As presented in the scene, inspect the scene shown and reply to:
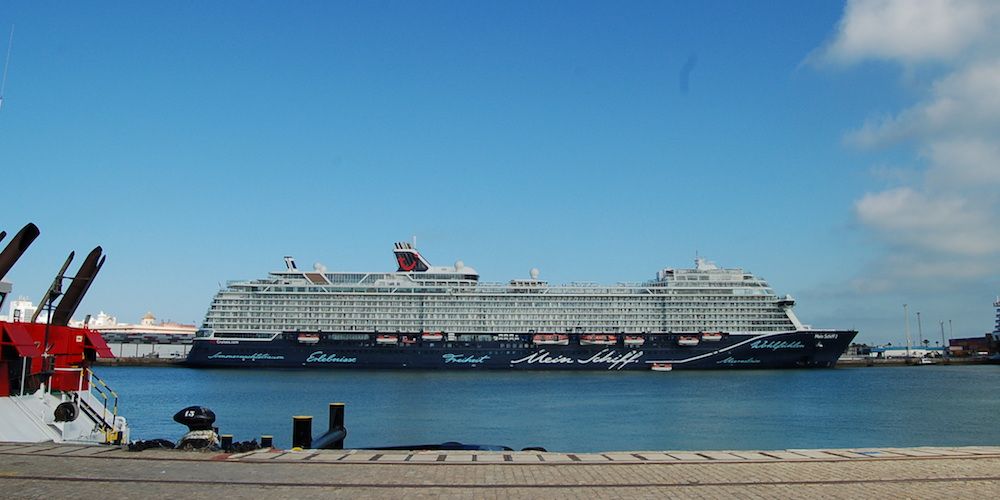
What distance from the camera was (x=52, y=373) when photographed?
53.7 ft

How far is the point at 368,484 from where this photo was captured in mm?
9289

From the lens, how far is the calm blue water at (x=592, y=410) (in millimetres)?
27844

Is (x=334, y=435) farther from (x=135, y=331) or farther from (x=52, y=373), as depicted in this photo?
(x=135, y=331)

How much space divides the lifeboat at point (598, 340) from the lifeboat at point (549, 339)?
1.83 metres

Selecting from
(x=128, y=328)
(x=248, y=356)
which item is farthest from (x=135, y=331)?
(x=248, y=356)

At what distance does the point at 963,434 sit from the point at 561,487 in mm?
26896

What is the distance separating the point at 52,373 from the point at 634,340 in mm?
66620

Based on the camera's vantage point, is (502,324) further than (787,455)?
Yes

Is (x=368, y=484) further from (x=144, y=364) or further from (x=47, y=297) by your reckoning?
(x=144, y=364)

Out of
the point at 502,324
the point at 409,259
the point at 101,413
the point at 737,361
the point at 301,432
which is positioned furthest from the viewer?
the point at 409,259

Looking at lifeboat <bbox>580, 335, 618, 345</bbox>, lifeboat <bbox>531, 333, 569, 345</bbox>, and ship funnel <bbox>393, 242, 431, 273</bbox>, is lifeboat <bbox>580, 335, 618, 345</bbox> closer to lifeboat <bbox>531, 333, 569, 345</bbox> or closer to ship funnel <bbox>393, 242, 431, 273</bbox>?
lifeboat <bbox>531, 333, 569, 345</bbox>

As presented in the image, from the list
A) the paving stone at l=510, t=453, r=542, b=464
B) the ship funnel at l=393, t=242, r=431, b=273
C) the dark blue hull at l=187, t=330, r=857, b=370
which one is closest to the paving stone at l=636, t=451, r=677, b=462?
the paving stone at l=510, t=453, r=542, b=464

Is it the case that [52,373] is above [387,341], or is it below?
below

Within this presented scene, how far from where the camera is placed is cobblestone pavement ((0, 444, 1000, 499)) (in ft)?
29.0
